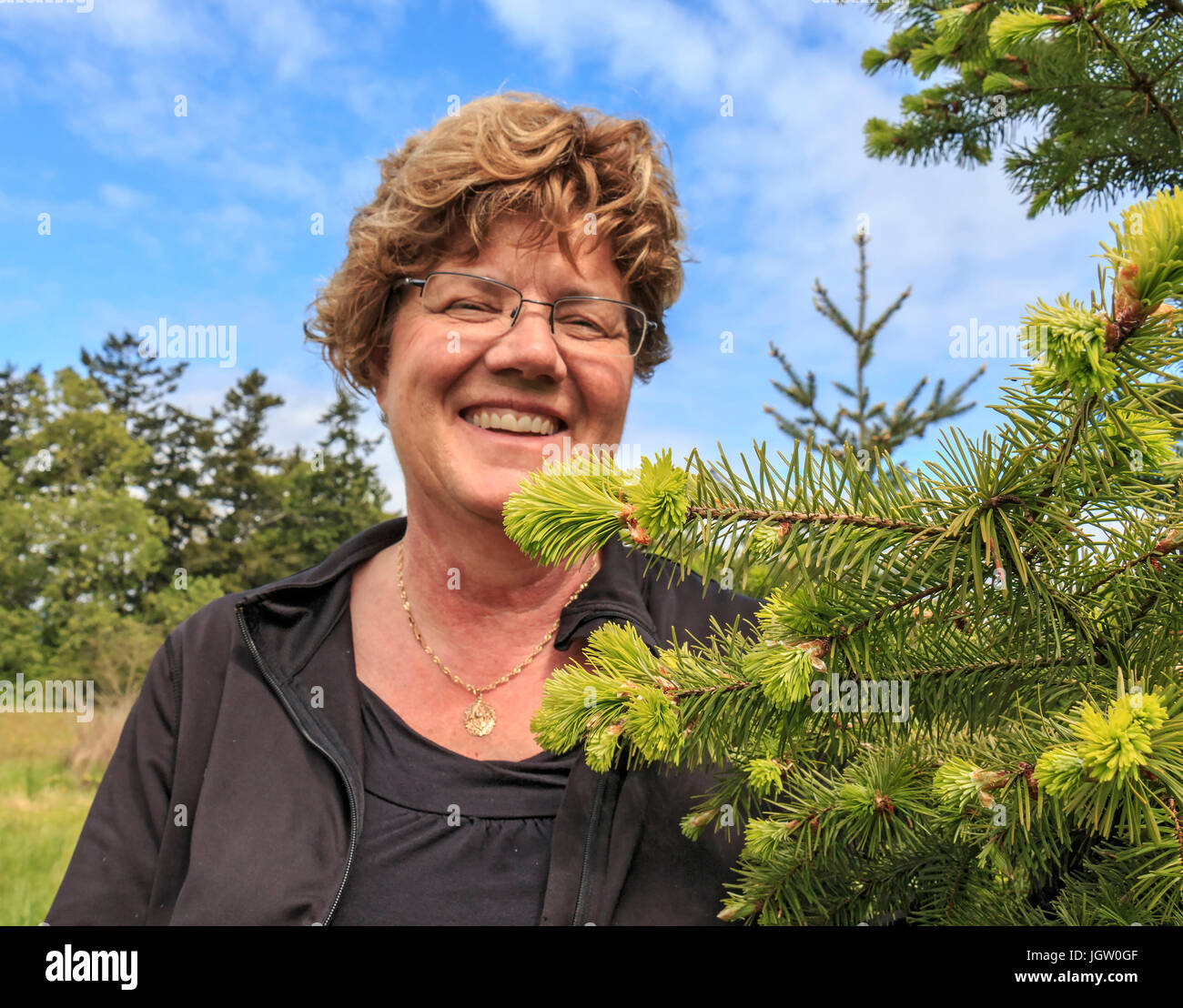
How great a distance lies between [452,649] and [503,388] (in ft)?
2.85

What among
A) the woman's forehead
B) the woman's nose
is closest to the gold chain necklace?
the woman's nose

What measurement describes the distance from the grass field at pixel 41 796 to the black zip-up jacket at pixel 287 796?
7.95 metres

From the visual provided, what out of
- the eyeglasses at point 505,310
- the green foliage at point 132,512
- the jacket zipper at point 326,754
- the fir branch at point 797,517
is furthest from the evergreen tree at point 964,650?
the green foliage at point 132,512

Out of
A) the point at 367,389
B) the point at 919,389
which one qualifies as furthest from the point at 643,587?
the point at 919,389

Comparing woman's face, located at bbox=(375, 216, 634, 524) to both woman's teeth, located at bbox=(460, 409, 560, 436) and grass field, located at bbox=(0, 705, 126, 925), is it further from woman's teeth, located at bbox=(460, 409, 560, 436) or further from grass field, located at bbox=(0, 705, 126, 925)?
grass field, located at bbox=(0, 705, 126, 925)

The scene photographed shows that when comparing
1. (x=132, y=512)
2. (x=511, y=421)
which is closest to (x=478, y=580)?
(x=511, y=421)

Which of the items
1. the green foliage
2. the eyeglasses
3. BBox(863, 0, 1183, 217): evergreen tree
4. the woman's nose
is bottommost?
the woman's nose

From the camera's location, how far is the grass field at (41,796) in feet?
33.2

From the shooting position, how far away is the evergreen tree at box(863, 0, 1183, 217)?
265 cm

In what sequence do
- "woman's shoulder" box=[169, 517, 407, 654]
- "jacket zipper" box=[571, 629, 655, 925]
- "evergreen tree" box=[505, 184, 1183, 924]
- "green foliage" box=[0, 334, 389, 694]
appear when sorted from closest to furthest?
"evergreen tree" box=[505, 184, 1183, 924] < "jacket zipper" box=[571, 629, 655, 925] < "woman's shoulder" box=[169, 517, 407, 654] < "green foliage" box=[0, 334, 389, 694]

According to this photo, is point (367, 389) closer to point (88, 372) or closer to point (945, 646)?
point (945, 646)

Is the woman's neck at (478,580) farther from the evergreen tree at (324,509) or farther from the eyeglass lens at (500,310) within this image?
the evergreen tree at (324,509)

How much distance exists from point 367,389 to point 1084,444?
2.76 meters

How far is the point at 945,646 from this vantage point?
3.70 ft
